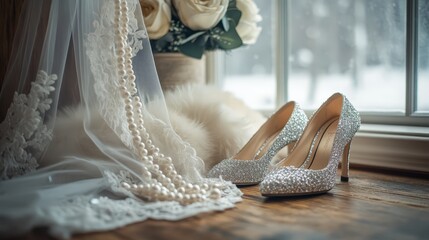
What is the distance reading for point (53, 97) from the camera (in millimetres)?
943

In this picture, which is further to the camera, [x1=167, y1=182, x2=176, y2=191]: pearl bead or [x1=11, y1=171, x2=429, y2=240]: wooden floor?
[x1=167, y1=182, x2=176, y2=191]: pearl bead

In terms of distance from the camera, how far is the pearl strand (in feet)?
2.76

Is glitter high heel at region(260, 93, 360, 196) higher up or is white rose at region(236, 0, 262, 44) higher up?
white rose at region(236, 0, 262, 44)

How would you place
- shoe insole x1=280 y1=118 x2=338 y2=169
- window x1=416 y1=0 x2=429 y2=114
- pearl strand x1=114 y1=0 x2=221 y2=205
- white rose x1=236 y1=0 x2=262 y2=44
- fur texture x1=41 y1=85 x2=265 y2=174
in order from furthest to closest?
white rose x1=236 y1=0 x2=262 y2=44 → window x1=416 y1=0 x2=429 y2=114 → shoe insole x1=280 y1=118 x2=338 y2=169 → fur texture x1=41 y1=85 x2=265 y2=174 → pearl strand x1=114 y1=0 x2=221 y2=205

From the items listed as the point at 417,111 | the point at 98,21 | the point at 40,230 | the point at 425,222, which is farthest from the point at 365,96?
the point at 40,230

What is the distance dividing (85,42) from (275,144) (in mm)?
493

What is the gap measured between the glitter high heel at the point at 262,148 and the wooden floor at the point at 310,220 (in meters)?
0.06

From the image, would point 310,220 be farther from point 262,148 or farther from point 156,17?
point 156,17

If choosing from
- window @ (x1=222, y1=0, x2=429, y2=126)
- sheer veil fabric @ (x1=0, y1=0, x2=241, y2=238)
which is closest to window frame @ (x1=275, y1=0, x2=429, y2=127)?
window @ (x1=222, y1=0, x2=429, y2=126)

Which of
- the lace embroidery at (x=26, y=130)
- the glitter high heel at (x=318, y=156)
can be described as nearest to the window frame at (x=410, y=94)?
the glitter high heel at (x=318, y=156)

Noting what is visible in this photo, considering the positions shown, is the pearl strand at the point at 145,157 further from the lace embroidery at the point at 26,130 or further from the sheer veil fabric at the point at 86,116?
the lace embroidery at the point at 26,130

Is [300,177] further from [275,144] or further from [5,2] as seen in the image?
[5,2]

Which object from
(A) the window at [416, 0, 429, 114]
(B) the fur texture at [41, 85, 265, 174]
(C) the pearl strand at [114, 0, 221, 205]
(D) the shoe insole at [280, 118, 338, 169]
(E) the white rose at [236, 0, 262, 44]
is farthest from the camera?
(E) the white rose at [236, 0, 262, 44]

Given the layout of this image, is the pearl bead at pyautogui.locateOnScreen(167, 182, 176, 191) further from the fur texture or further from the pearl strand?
the fur texture
